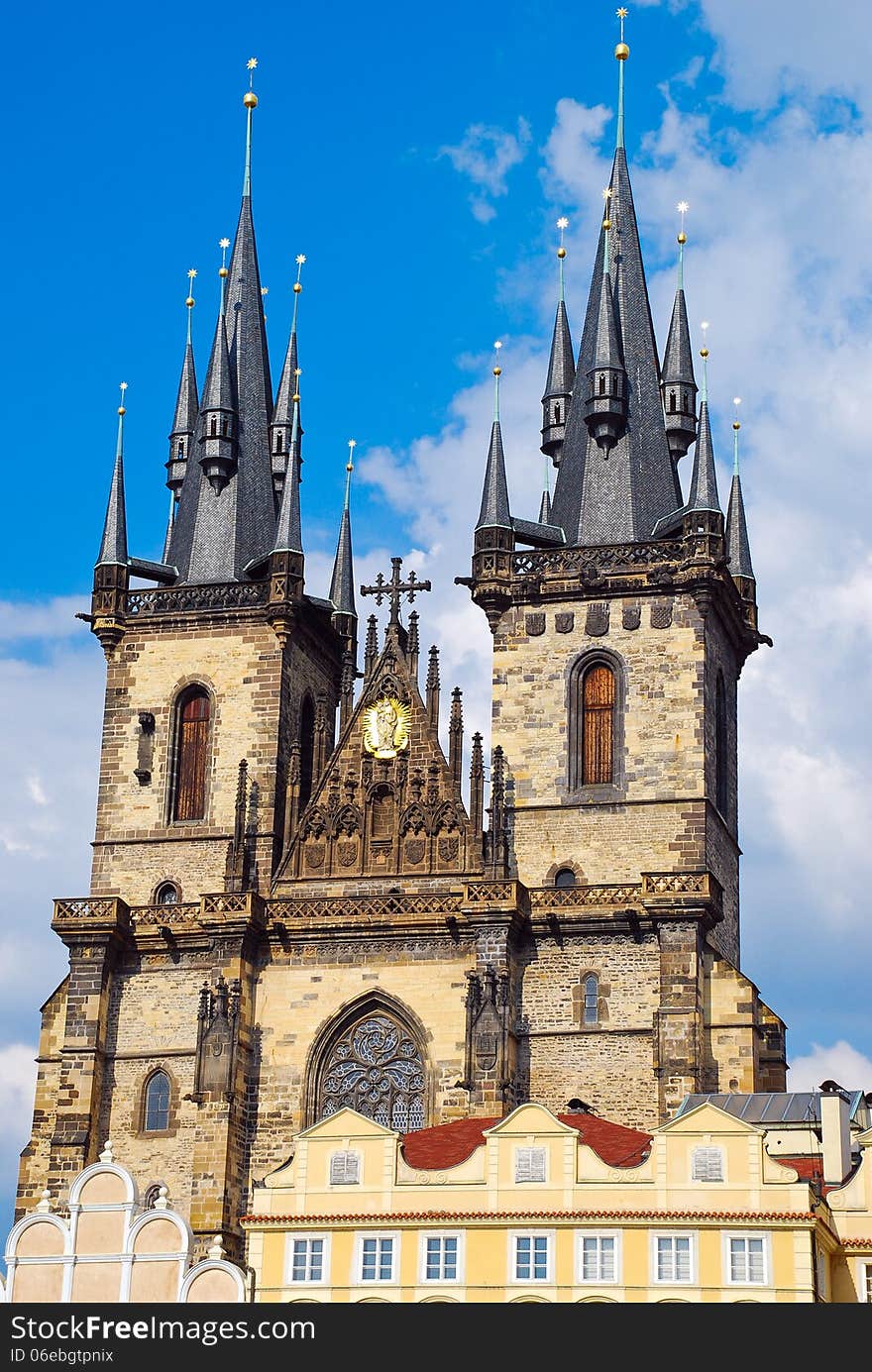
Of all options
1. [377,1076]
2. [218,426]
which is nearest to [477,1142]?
[377,1076]

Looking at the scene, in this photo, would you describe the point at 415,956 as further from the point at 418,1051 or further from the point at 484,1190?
the point at 484,1190

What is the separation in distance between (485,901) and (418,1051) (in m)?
3.29

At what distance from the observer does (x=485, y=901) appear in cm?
5838

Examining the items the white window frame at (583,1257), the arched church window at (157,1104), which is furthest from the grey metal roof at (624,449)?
the white window frame at (583,1257)

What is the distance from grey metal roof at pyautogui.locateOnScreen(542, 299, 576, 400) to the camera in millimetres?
67188

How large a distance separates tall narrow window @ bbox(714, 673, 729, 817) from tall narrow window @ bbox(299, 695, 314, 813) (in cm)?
837

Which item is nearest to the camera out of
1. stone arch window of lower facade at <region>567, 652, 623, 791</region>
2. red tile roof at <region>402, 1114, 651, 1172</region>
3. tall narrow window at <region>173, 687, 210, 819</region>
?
red tile roof at <region>402, 1114, 651, 1172</region>

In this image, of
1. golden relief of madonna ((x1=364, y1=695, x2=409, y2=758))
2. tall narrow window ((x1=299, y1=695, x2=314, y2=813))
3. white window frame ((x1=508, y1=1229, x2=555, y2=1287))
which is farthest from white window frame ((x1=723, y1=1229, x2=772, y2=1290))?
Answer: tall narrow window ((x1=299, y1=695, x2=314, y2=813))

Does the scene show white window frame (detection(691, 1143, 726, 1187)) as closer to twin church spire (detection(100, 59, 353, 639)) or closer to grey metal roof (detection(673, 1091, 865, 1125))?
grey metal roof (detection(673, 1091, 865, 1125))

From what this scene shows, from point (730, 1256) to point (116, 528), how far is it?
90.3ft

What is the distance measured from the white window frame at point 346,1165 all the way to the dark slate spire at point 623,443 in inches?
780

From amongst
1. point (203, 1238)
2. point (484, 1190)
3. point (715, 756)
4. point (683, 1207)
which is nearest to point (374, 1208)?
point (484, 1190)

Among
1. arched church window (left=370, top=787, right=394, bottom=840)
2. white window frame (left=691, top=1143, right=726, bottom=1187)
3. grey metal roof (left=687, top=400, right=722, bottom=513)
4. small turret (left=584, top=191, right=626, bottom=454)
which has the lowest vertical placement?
white window frame (left=691, top=1143, right=726, bottom=1187)
